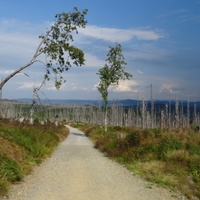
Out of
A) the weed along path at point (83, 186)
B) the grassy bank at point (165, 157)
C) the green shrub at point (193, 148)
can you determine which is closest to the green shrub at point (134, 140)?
the grassy bank at point (165, 157)

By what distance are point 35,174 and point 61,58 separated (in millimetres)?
10042

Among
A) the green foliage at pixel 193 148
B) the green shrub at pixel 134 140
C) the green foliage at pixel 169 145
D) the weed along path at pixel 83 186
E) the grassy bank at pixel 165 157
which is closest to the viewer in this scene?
the weed along path at pixel 83 186

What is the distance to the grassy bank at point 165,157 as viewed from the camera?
Answer: 972 cm

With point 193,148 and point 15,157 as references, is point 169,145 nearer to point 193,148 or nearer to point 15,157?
point 193,148

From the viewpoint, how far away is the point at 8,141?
495 inches

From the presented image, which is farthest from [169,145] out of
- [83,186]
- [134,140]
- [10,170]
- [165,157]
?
[10,170]

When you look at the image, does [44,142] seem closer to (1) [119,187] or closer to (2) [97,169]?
(2) [97,169]

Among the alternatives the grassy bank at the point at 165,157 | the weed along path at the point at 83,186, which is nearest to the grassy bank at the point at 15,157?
the weed along path at the point at 83,186

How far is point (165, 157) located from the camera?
1253cm

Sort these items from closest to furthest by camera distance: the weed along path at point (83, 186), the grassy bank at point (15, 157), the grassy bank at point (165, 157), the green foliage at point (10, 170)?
the weed along path at point (83, 186) → the grassy bank at point (15, 157) → the green foliage at point (10, 170) → the grassy bank at point (165, 157)

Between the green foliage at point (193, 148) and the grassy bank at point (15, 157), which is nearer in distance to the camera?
the grassy bank at point (15, 157)

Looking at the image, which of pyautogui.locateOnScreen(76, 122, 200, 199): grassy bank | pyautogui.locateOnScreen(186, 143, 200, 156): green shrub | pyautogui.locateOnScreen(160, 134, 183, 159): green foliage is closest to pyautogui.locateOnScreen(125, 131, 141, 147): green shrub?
pyautogui.locateOnScreen(76, 122, 200, 199): grassy bank

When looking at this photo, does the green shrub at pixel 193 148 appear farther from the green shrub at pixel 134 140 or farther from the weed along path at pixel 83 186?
the weed along path at pixel 83 186

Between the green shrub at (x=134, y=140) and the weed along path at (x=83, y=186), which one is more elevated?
the green shrub at (x=134, y=140)
